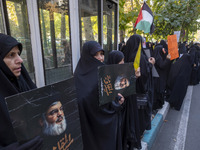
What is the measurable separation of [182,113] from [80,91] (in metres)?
3.62

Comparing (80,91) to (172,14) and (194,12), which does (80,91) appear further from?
(194,12)

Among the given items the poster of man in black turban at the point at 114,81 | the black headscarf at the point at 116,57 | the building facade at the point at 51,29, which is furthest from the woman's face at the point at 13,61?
the black headscarf at the point at 116,57

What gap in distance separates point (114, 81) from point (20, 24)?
5.30 ft

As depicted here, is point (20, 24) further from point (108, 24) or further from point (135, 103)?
point (108, 24)

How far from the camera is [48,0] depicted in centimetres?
233

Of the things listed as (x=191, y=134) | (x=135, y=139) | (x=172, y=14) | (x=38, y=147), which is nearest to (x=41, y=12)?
(x=38, y=147)

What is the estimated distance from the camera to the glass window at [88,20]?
293 centimetres

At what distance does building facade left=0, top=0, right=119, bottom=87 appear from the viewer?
2004mm

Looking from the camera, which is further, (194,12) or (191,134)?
(194,12)

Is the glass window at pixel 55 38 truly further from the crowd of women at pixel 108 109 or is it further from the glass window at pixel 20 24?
the crowd of women at pixel 108 109

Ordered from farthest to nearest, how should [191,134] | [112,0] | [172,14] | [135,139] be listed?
1. [172,14]
2. [112,0]
3. [191,134]
4. [135,139]

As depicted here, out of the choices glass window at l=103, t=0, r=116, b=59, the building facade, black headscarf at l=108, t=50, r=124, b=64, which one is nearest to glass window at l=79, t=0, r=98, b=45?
the building facade

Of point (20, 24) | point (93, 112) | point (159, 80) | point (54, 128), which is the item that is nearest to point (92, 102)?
point (93, 112)

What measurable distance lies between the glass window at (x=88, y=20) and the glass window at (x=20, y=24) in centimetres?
110
